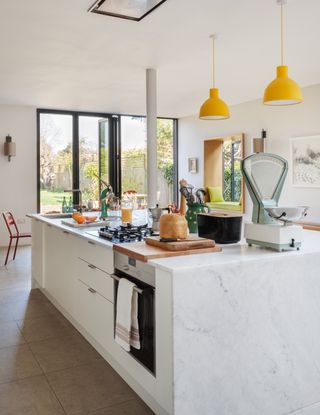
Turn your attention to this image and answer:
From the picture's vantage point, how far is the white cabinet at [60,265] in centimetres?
358

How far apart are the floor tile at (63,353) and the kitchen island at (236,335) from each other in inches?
26.4

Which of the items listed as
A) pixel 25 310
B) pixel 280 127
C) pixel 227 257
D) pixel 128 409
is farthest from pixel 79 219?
pixel 280 127

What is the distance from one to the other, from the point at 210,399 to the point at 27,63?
493cm

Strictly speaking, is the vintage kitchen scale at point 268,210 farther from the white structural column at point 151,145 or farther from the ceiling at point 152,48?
the white structural column at point 151,145

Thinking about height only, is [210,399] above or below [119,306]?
below

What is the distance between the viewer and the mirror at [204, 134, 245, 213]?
9.52 m

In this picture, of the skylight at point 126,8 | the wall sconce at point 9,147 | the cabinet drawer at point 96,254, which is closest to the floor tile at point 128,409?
the cabinet drawer at point 96,254

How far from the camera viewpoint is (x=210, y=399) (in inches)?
76.5

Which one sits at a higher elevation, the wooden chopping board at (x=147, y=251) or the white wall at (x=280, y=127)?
the white wall at (x=280, y=127)

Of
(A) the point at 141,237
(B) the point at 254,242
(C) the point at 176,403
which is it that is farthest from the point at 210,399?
(A) the point at 141,237

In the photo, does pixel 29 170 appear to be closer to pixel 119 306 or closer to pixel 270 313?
pixel 119 306

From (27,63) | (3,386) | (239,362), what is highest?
(27,63)

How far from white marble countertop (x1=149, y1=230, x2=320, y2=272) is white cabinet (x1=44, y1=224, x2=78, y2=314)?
61.3 inches

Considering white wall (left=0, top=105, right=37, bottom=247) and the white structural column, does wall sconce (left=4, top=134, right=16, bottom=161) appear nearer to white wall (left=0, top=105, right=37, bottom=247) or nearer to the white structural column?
white wall (left=0, top=105, right=37, bottom=247)
